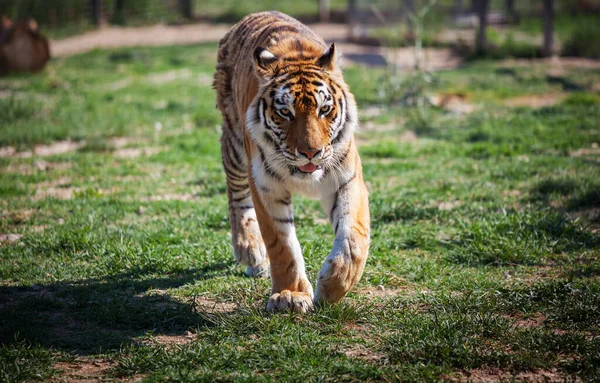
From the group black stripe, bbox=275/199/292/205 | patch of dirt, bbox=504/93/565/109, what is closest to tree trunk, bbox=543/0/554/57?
patch of dirt, bbox=504/93/565/109

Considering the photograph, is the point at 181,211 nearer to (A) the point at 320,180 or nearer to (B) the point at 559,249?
(A) the point at 320,180

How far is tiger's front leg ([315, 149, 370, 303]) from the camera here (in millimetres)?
3693

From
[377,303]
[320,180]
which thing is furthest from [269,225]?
[377,303]

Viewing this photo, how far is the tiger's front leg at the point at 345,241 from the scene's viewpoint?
369 cm

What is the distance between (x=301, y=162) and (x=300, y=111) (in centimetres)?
28

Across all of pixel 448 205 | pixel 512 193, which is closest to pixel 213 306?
pixel 448 205

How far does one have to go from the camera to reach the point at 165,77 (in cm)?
1284

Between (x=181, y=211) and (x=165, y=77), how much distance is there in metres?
7.42

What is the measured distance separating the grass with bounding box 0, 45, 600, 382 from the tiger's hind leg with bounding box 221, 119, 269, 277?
21 centimetres

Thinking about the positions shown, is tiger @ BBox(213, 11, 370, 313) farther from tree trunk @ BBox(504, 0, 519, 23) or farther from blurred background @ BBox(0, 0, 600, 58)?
tree trunk @ BBox(504, 0, 519, 23)

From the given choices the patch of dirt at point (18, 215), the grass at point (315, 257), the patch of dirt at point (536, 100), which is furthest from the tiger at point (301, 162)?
the patch of dirt at point (536, 100)

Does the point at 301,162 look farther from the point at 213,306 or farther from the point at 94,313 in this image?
the point at 94,313

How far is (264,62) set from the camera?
3.92 metres

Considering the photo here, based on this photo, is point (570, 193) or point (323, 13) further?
point (323, 13)
